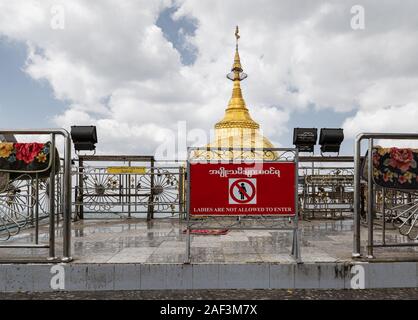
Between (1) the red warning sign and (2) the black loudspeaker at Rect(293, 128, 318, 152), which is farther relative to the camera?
(2) the black loudspeaker at Rect(293, 128, 318, 152)

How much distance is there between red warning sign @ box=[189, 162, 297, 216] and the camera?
4.40 metres

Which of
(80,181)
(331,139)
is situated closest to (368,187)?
(331,139)

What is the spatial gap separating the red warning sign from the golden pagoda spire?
90.5 feet

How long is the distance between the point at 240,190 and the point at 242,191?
0.10 ft

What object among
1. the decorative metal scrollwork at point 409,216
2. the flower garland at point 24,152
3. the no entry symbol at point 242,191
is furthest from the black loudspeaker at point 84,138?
the decorative metal scrollwork at point 409,216

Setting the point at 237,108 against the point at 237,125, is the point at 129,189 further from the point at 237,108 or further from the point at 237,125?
the point at 237,108

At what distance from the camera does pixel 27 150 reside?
4.54 m

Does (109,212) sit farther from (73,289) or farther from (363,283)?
(363,283)

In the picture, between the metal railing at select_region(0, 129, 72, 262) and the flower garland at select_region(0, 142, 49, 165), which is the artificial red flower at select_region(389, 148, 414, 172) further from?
the flower garland at select_region(0, 142, 49, 165)

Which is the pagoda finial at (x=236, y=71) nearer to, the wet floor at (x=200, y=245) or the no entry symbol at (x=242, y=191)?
the wet floor at (x=200, y=245)

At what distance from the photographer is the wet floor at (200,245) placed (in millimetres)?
4504

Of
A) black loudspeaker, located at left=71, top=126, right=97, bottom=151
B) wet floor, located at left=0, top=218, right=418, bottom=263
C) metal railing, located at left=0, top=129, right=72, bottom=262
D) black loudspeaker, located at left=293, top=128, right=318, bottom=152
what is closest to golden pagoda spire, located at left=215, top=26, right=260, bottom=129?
black loudspeaker, located at left=293, top=128, right=318, bottom=152

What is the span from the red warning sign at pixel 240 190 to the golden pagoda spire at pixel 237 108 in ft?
90.5
